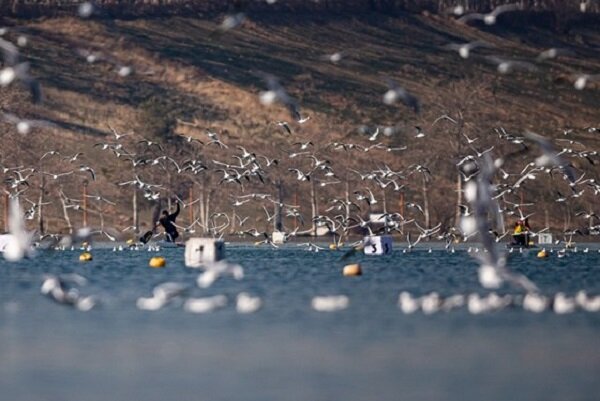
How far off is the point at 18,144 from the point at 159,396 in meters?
99.9

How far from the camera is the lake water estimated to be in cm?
3444

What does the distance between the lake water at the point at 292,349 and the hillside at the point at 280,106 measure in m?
65.4

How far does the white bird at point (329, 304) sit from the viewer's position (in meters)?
50.1

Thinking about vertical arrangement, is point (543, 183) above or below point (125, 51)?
below

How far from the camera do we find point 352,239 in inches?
4464

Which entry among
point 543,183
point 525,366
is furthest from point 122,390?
point 543,183

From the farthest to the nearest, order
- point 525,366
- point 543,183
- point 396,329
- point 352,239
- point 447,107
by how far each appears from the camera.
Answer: point 447,107, point 543,183, point 352,239, point 396,329, point 525,366

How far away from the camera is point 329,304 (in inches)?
1991

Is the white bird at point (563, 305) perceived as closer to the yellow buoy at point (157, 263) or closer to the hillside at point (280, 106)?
the yellow buoy at point (157, 263)

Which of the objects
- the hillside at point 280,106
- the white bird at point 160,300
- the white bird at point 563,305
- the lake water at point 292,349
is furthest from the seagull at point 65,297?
the hillside at point 280,106

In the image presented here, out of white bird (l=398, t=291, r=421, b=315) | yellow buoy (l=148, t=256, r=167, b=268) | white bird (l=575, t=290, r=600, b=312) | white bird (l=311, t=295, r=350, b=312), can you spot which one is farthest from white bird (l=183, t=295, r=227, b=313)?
yellow buoy (l=148, t=256, r=167, b=268)

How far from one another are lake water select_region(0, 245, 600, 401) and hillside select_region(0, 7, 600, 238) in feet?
214

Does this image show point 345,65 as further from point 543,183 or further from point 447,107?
point 543,183

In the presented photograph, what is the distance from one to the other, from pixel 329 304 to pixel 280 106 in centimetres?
10939
